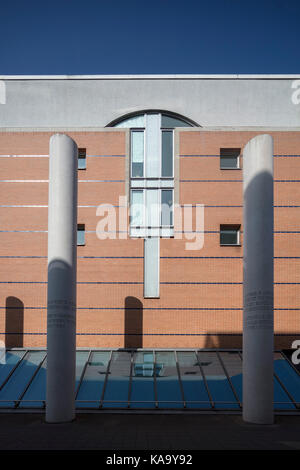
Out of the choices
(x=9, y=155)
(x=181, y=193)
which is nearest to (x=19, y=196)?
(x=9, y=155)

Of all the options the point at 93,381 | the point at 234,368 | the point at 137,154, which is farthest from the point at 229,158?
the point at 93,381

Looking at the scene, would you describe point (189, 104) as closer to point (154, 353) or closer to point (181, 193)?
point (181, 193)

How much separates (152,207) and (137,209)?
615mm

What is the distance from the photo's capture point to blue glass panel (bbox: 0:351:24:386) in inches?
687

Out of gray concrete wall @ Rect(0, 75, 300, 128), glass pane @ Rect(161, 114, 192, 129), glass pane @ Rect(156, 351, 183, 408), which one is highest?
gray concrete wall @ Rect(0, 75, 300, 128)

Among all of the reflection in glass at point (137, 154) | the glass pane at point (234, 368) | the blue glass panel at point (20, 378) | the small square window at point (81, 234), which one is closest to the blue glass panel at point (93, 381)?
the blue glass panel at point (20, 378)

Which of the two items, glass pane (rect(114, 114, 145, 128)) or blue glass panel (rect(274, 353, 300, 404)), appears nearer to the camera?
blue glass panel (rect(274, 353, 300, 404))

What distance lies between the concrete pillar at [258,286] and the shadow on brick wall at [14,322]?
9.05 meters

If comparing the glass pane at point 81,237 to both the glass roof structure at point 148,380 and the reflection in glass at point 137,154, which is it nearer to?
the reflection in glass at point 137,154

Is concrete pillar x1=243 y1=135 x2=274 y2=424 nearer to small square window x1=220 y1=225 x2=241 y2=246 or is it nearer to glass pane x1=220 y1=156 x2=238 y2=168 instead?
small square window x1=220 y1=225 x2=241 y2=246

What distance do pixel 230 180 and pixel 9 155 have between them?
9048 millimetres

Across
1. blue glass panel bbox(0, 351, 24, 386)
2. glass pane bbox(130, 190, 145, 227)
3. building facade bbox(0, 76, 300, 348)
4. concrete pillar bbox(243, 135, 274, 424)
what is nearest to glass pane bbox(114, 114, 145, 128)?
building facade bbox(0, 76, 300, 348)

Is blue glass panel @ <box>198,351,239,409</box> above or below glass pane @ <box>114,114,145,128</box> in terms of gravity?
below

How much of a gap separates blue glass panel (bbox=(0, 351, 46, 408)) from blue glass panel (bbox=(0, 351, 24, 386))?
0.74ft
